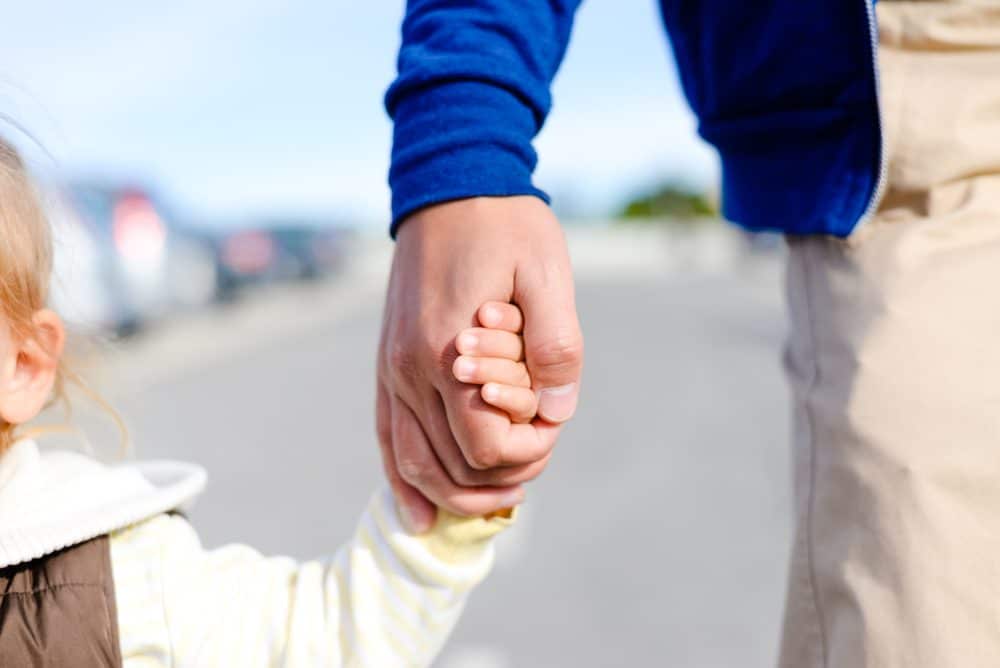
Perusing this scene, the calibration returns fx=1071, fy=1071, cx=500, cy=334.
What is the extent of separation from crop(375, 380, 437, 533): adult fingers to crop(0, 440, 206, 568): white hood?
0.23 meters

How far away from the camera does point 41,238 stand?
1.35 meters

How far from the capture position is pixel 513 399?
3.57 feet

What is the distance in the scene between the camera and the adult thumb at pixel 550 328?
3.54 feet

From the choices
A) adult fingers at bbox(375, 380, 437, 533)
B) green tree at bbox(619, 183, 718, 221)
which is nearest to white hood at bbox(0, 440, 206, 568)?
adult fingers at bbox(375, 380, 437, 533)

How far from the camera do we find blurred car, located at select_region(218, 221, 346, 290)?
1330 centimetres

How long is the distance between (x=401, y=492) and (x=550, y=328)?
1.02 ft

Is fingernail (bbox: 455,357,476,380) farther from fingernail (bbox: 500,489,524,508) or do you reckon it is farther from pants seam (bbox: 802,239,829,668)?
pants seam (bbox: 802,239,829,668)

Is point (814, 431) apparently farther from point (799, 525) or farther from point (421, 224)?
point (421, 224)

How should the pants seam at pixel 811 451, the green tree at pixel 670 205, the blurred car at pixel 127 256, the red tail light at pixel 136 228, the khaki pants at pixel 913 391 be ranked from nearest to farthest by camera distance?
the khaki pants at pixel 913 391
the pants seam at pixel 811 451
the blurred car at pixel 127 256
the red tail light at pixel 136 228
the green tree at pixel 670 205

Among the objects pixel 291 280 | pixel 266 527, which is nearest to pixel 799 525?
pixel 266 527

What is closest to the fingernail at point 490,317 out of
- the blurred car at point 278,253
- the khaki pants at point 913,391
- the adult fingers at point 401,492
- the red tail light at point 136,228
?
the adult fingers at point 401,492

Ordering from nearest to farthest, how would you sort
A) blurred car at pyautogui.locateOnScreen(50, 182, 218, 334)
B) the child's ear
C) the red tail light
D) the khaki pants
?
the khaki pants → the child's ear → blurred car at pyautogui.locateOnScreen(50, 182, 218, 334) → the red tail light

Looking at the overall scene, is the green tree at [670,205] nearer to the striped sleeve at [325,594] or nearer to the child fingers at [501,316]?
the striped sleeve at [325,594]

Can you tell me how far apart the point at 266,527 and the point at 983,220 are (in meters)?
3.27
